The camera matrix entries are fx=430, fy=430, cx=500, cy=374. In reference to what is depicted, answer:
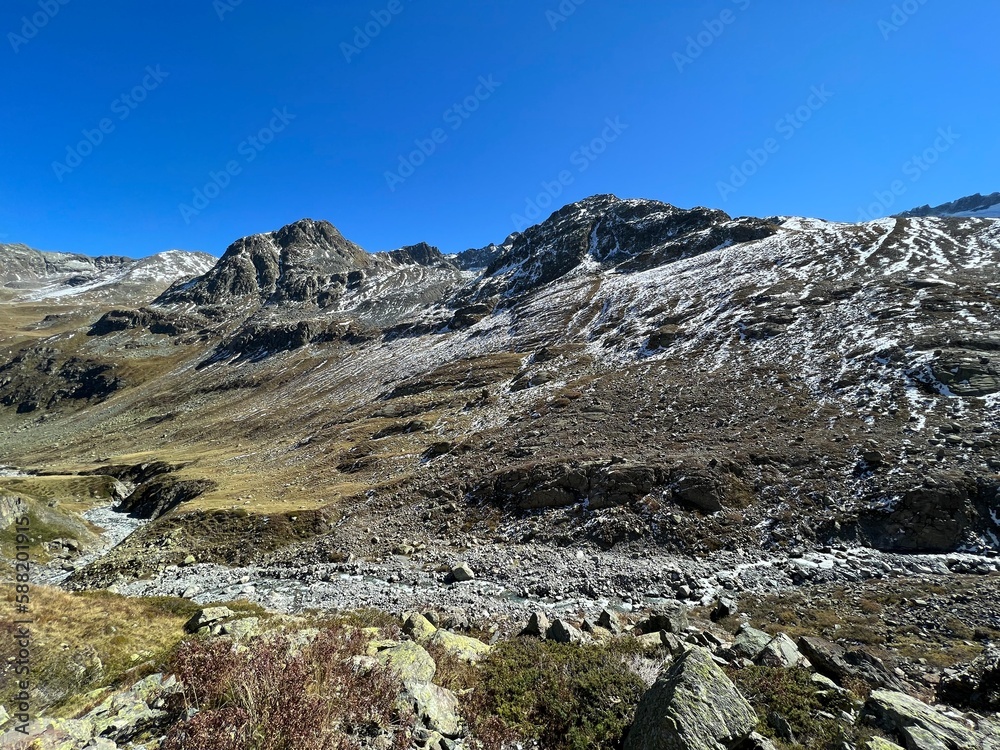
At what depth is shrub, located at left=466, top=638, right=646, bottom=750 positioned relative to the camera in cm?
868

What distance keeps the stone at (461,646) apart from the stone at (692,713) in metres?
5.71

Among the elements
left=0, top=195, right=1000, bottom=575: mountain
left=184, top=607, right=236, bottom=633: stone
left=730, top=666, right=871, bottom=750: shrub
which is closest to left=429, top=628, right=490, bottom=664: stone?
left=730, top=666, right=871, bottom=750: shrub

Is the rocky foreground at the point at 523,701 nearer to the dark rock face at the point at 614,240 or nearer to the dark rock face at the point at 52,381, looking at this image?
the dark rock face at the point at 614,240

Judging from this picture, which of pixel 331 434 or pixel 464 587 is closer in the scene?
pixel 464 587

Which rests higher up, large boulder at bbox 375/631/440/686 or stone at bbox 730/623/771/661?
large boulder at bbox 375/631/440/686

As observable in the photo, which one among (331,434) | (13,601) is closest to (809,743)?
(13,601)

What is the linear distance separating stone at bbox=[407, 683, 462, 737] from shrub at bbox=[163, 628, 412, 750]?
1.31ft

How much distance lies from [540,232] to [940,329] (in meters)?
152

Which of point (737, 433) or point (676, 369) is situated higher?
point (676, 369)

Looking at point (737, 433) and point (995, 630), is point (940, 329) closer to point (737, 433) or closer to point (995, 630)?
point (737, 433)

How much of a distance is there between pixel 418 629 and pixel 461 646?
1.75m

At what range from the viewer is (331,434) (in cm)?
5644

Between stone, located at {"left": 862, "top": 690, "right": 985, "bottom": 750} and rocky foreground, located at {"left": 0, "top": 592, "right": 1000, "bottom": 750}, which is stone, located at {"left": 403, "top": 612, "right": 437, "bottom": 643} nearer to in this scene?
rocky foreground, located at {"left": 0, "top": 592, "right": 1000, "bottom": 750}

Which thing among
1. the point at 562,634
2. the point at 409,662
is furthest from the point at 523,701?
the point at 562,634
